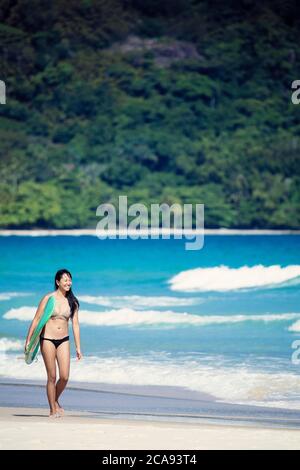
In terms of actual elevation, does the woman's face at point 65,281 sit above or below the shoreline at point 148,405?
above

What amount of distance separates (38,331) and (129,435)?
899mm

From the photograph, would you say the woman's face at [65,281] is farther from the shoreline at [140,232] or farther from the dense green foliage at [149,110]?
the dense green foliage at [149,110]

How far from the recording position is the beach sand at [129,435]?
567cm

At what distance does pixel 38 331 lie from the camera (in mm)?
6574

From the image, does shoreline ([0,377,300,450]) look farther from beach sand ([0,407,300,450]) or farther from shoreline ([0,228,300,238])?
shoreline ([0,228,300,238])

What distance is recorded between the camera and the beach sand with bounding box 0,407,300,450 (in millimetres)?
5672

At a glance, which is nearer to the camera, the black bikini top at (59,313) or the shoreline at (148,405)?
the black bikini top at (59,313)

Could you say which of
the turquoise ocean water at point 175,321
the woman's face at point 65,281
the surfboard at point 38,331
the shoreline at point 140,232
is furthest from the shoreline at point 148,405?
the shoreline at point 140,232

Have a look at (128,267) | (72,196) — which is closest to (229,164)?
(72,196)

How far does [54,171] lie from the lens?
5819cm

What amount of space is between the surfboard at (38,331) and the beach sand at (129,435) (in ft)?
1.28

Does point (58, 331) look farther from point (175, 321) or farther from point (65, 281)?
point (175, 321)

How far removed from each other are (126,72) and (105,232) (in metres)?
15.5
